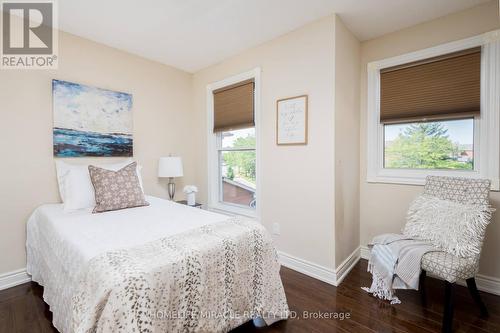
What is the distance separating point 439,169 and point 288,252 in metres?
1.75

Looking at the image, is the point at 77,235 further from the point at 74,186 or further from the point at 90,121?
the point at 90,121

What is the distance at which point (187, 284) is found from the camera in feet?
3.90

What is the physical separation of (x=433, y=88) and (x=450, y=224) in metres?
1.32

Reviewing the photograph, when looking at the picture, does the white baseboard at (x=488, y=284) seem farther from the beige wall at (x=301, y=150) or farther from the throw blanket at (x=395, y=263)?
the beige wall at (x=301, y=150)

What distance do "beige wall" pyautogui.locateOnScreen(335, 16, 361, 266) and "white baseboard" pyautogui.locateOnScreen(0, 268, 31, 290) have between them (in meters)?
2.99

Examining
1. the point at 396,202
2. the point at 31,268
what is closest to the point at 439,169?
the point at 396,202

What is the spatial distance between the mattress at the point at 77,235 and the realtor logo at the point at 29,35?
1.41m

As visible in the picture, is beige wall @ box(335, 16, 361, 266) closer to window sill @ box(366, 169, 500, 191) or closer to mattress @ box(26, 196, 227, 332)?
window sill @ box(366, 169, 500, 191)

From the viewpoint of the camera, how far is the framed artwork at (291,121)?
7.75 ft

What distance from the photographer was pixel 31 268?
2146mm

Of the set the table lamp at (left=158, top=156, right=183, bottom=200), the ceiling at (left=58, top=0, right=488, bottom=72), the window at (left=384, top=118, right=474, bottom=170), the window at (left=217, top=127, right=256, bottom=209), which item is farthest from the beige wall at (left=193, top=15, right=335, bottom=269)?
the table lamp at (left=158, top=156, right=183, bottom=200)

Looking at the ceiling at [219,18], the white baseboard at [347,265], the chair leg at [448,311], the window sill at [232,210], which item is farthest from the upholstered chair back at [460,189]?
the window sill at [232,210]

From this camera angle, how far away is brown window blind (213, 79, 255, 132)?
288 cm

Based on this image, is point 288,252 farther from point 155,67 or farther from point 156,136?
point 155,67
